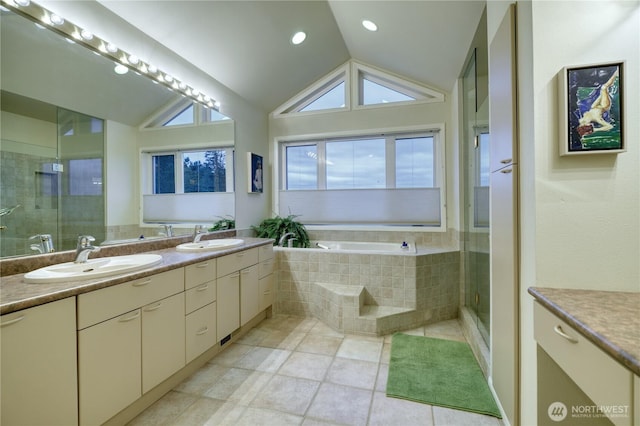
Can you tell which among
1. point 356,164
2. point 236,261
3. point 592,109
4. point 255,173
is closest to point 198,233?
point 236,261

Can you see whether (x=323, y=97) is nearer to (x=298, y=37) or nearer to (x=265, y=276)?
(x=298, y=37)

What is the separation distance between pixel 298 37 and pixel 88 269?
2.77 m

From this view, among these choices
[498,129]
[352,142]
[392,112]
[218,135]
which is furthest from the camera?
[352,142]

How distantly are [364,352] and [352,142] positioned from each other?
8.61 ft

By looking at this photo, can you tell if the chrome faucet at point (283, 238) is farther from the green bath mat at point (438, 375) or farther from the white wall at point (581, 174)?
the white wall at point (581, 174)

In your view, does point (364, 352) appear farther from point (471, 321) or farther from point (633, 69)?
point (633, 69)

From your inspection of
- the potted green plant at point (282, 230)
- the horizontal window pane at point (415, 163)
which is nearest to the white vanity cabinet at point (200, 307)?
the potted green plant at point (282, 230)

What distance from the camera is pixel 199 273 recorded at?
6.50 ft

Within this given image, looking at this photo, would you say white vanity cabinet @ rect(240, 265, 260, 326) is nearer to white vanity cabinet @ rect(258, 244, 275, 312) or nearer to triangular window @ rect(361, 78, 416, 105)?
white vanity cabinet @ rect(258, 244, 275, 312)

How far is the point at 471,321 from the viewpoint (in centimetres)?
249

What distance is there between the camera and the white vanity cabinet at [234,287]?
2.22 meters

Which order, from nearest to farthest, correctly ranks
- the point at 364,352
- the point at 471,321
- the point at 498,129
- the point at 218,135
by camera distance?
the point at 498,129 < the point at 364,352 < the point at 471,321 < the point at 218,135

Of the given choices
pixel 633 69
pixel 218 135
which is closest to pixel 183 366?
pixel 218 135

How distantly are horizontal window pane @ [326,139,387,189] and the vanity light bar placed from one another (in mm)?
1852
